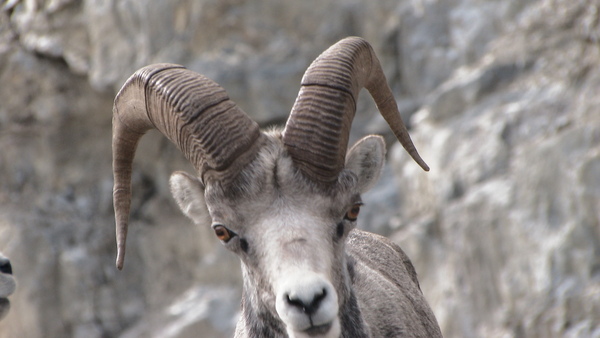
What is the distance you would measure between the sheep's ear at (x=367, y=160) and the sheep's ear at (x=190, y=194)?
988mm

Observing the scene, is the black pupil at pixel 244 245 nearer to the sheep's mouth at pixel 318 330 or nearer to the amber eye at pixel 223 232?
the amber eye at pixel 223 232

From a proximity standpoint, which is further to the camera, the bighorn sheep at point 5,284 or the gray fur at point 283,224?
the bighorn sheep at point 5,284

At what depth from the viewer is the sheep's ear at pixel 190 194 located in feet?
16.7

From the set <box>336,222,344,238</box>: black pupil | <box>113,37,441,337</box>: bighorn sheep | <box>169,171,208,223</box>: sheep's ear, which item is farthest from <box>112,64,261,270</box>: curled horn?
<box>336,222,344,238</box>: black pupil

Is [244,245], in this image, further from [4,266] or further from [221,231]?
[4,266]

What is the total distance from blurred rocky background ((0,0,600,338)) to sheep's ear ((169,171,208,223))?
755 centimetres

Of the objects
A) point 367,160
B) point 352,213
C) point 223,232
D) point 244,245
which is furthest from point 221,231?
point 367,160

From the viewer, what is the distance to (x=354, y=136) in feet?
55.9

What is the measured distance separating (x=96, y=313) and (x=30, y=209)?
10.3ft

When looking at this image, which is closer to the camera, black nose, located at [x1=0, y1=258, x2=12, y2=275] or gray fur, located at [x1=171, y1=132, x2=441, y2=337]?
gray fur, located at [x1=171, y1=132, x2=441, y2=337]

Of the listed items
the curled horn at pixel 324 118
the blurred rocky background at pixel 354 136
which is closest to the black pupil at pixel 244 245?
the curled horn at pixel 324 118

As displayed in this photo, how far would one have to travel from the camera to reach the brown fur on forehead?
4.55 meters

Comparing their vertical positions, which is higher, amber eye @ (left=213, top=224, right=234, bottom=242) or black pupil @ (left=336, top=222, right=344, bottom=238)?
black pupil @ (left=336, top=222, right=344, bottom=238)

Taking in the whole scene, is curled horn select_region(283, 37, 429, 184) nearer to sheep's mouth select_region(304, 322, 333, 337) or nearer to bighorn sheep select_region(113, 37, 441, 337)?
bighorn sheep select_region(113, 37, 441, 337)
